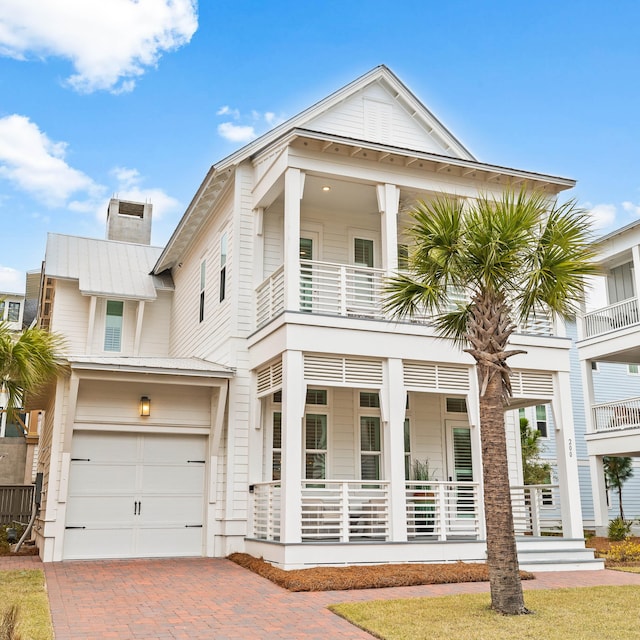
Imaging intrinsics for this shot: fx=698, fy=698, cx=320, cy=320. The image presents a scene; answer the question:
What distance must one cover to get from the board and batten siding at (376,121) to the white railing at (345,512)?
8.02 m

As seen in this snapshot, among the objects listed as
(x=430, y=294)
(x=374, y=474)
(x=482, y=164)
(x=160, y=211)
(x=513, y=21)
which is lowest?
(x=374, y=474)

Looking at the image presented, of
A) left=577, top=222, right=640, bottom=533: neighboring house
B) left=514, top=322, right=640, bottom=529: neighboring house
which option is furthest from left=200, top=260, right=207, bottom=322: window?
left=514, top=322, right=640, bottom=529: neighboring house

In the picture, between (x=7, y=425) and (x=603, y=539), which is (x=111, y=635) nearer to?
(x=603, y=539)

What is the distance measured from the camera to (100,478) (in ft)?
45.9

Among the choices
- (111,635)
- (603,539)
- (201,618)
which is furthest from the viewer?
(603,539)

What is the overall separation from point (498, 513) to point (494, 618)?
1188 millimetres

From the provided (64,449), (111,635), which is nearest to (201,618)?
(111,635)

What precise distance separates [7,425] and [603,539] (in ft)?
86.5

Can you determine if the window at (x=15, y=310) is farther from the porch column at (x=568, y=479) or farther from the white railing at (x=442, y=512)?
the porch column at (x=568, y=479)

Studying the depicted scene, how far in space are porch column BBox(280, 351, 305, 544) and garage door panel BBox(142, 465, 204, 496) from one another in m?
3.32

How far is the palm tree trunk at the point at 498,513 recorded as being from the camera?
324 inches

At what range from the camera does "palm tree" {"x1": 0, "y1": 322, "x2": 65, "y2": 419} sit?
1154 centimetres

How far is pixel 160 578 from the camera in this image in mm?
11000

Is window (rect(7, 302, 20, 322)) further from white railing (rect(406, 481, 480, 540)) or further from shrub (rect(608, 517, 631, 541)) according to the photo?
shrub (rect(608, 517, 631, 541))
